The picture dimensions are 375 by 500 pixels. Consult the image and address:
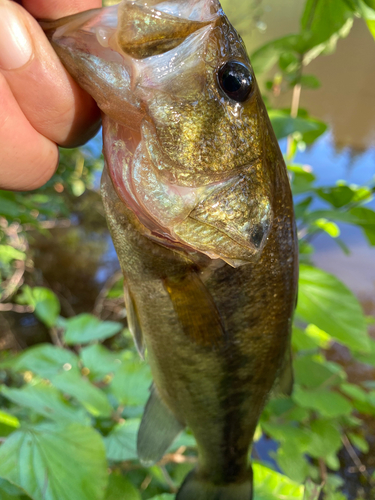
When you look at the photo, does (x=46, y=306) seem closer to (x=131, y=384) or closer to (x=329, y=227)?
(x=131, y=384)

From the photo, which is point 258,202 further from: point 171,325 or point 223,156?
point 171,325

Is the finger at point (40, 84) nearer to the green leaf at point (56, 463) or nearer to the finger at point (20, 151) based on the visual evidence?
the finger at point (20, 151)

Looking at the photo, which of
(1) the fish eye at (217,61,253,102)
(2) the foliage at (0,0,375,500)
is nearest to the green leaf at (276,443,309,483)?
(2) the foliage at (0,0,375,500)

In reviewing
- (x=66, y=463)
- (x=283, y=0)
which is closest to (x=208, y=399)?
(x=66, y=463)

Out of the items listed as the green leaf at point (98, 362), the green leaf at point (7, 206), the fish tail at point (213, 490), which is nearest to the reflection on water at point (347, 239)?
the green leaf at point (98, 362)

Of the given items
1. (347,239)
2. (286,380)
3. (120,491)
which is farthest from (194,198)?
(347,239)

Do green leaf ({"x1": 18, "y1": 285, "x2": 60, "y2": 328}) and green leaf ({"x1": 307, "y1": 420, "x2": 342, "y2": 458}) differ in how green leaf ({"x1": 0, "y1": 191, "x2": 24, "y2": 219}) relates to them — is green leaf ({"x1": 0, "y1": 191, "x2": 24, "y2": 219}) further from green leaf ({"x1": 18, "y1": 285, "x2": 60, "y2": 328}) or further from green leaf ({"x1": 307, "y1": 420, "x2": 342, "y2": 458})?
green leaf ({"x1": 307, "y1": 420, "x2": 342, "y2": 458})
